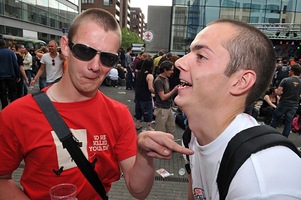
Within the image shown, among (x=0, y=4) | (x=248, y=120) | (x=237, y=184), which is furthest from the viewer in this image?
(x=0, y=4)

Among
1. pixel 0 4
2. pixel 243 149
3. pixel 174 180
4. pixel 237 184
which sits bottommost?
pixel 174 180

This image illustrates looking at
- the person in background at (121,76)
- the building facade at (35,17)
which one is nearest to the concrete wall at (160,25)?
the building facade at (35,17)

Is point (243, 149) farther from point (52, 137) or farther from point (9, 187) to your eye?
point (9, 187)

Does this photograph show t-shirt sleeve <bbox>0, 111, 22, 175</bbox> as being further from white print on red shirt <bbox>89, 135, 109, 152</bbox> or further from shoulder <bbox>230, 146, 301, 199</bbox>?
shoulder <bbox>230, 146, 301, 199</bbox>

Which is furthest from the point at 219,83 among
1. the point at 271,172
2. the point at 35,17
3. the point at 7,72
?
the point at 35,17

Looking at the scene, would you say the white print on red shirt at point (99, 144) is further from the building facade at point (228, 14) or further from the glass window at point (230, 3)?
the glass window at point (230, 3)

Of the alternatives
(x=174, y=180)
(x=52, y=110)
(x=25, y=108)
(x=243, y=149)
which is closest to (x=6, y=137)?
(x=25, y=108)

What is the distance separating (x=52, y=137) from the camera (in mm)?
1532

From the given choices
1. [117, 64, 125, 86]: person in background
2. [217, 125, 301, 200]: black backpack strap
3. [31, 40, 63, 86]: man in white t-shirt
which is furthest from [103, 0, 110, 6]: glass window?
[217, 125, 301, 200]: black backpack strap

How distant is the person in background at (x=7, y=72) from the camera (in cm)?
711

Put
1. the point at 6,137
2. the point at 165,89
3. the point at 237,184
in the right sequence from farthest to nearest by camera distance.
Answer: the point at 165,89
the point at 6,137
the point at 237,184

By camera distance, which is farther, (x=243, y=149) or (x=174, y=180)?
(x=174, y=180)

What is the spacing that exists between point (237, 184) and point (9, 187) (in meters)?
1.37

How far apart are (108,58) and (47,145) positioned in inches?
27.1
